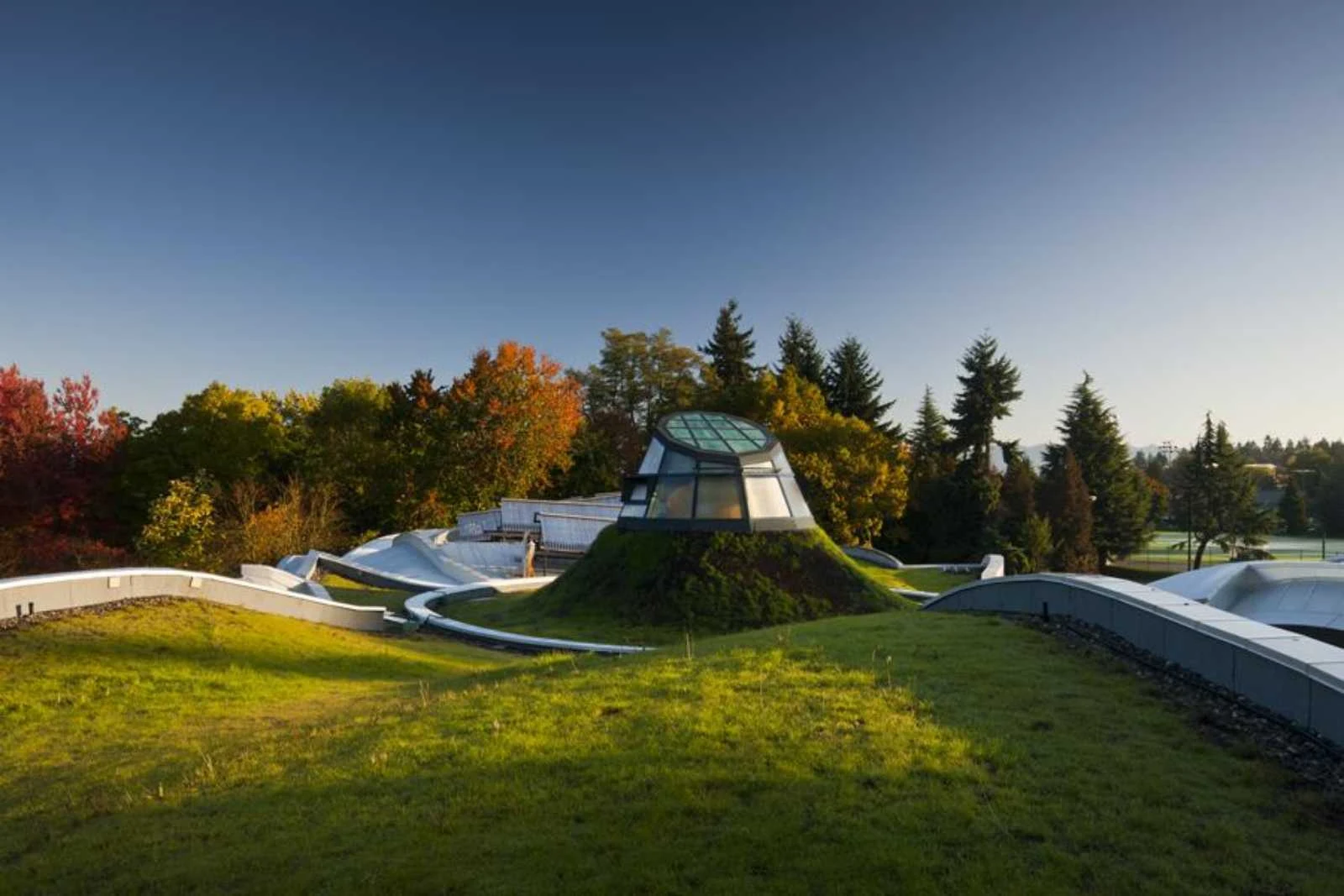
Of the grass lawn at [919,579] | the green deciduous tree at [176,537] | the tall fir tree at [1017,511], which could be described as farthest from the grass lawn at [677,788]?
the tall fir tree at [1017,511]

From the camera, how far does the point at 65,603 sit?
11758mm

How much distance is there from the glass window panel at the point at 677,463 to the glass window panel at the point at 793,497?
265 centimetres

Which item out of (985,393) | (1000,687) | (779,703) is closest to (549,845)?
(779,703)

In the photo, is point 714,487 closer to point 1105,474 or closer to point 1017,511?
point 1017,511

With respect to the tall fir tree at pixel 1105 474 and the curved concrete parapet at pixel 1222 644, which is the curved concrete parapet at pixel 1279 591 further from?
the tall fir tree at pixel 1105 474

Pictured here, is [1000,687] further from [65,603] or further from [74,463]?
[74,463]

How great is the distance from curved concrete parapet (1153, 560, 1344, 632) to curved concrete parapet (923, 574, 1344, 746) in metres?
9.75

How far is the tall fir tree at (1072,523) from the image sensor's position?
2055 inches

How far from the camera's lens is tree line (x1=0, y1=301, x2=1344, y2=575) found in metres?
35.1

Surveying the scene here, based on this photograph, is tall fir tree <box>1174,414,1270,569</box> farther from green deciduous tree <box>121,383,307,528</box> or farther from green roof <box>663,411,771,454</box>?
green deciduous tree <box>121,383,307,528</box>

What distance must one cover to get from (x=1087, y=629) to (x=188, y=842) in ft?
33.0

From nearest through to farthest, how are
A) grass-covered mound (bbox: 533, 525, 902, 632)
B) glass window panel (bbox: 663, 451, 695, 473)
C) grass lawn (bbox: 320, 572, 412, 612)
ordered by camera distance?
grass-covered mound (bbox: 533, 525, 902, 632), glass window panel (bbox: 663, 451, 695, 473), grass lawn (bbox: 320, 572, 412, 612)

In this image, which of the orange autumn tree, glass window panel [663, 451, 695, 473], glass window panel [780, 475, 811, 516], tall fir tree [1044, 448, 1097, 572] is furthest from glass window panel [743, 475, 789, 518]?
tall fir tree [1044, 448, 1097, 572]

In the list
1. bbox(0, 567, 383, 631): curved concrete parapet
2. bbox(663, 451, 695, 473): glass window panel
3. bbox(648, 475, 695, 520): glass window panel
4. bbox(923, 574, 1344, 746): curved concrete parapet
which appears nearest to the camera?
bbox(923, 574, 1344, 746): curved concrete parapet
